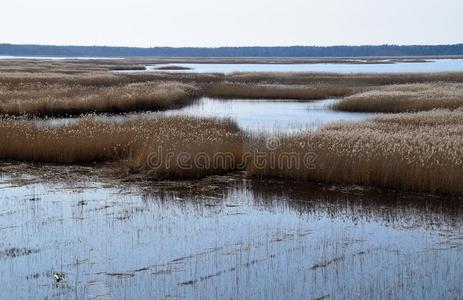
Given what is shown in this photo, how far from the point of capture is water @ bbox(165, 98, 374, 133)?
2380cm

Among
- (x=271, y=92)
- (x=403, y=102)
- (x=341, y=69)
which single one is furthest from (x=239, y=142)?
(x=341, y=69)

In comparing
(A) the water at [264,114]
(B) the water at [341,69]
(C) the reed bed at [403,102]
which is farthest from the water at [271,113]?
(B) the water at [341,69]

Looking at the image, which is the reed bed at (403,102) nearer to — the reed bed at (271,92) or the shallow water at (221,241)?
the reed bed at (271,92)

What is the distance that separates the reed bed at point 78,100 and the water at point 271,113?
4.40ft

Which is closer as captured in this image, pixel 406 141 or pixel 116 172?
pixel 116 172

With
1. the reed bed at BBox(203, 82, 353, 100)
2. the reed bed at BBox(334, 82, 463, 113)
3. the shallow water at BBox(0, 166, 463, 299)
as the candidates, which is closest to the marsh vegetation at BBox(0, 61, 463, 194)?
the reed bed at BBox(334, 82, 463, 113)

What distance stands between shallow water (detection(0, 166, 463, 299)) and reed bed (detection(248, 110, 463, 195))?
638mm

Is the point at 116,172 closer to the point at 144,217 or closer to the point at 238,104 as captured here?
the point at 144,217

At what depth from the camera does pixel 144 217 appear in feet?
39.4

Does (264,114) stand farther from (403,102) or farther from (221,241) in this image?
(221,241)

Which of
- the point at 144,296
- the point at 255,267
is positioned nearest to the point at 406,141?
the point at 255,267

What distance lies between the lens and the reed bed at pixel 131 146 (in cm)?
1560

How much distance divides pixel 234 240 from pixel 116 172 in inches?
231

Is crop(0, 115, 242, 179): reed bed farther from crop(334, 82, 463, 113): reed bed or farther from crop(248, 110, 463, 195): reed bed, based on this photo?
crop(334, 82, 463, 113): reed bed
